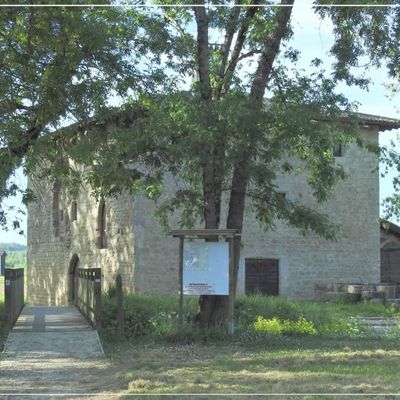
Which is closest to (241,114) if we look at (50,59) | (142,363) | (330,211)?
(50,59)

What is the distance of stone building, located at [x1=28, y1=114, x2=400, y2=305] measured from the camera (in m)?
27.5

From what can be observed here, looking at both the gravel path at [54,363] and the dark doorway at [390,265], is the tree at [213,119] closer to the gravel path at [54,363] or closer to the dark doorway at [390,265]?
the gravel path at [54,363]

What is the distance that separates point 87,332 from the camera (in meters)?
13.7

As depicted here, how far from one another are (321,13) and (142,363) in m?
8.21

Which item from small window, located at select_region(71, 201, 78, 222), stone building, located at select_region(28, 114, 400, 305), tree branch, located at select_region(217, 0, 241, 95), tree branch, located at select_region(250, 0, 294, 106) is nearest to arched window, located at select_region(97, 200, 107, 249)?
stone building, located at select_region(28, 114, 400, 305)

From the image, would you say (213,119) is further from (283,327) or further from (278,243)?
(278,243)

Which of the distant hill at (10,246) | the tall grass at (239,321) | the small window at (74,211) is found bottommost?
the tall grass at (239,321)

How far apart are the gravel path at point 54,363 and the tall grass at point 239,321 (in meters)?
0.97

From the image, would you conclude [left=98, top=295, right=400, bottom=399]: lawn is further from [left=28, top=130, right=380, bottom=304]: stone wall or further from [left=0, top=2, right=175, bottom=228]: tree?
[left=28, top=130, right=380, bottom=304]: stone wall

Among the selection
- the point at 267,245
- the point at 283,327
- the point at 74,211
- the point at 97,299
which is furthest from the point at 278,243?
the point at 97,299

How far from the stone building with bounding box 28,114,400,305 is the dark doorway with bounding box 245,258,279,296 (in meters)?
0.05

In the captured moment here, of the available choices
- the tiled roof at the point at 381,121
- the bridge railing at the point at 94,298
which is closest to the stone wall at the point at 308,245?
the tiled roof at the point at 381,121

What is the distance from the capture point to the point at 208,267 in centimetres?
1334

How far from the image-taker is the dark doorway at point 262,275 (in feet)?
98.6
